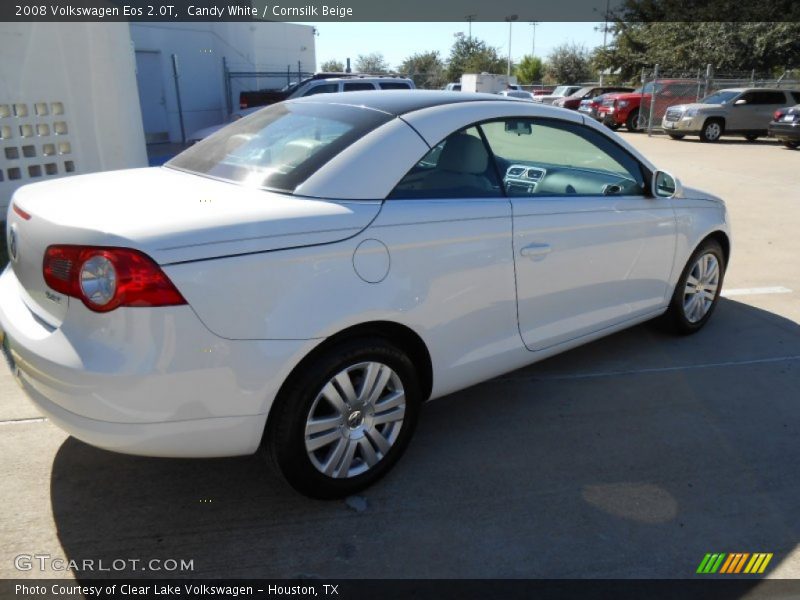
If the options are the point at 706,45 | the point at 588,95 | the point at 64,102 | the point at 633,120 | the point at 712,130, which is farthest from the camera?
the point at 706,45

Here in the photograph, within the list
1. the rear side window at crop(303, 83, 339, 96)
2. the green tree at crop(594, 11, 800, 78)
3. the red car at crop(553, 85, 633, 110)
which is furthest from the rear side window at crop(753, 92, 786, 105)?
the rear side window at crop(303, 83, 339, 96)

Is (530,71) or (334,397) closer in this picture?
(334,397)

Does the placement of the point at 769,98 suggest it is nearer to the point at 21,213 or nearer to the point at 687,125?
the point at 687,125

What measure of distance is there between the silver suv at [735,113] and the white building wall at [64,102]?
1702 cm

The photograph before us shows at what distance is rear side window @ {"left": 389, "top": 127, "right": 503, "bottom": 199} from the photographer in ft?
9.59

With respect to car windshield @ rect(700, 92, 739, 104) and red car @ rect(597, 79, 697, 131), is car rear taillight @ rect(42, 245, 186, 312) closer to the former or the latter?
car windshield @ rect(700, 92, 739, 104)

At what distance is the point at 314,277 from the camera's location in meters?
2.47

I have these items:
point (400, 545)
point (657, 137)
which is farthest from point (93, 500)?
point (657, 137)

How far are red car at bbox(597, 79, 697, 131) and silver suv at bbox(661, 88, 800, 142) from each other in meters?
2.87

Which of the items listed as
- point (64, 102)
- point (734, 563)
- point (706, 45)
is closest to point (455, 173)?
point (734, 563)

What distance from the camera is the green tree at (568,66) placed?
5694cm

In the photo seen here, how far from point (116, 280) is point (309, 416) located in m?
0.90

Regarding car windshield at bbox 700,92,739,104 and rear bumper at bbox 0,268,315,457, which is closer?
rear bumper at bbox 0,268,315,457

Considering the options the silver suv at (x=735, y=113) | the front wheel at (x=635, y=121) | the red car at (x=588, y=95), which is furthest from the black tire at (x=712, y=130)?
the red car at (x=588, y=95)
